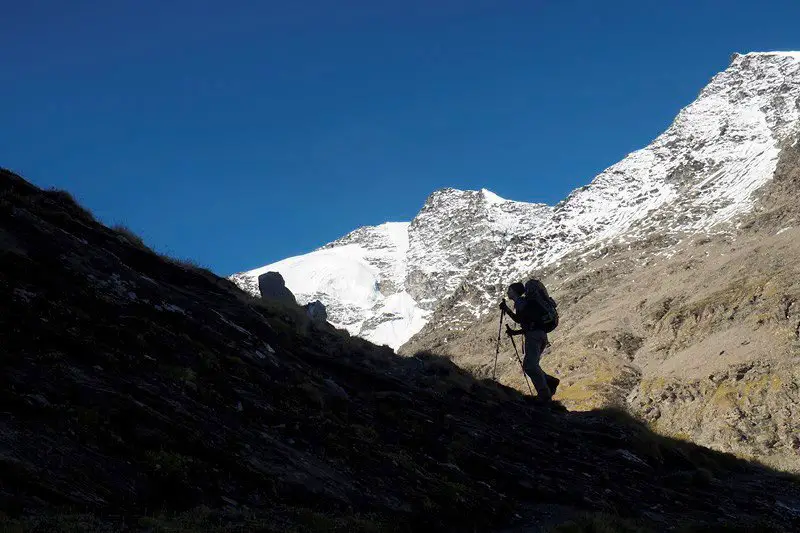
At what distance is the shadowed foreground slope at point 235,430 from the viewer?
8.89m

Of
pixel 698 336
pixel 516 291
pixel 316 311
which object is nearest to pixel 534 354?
pixel 516 291

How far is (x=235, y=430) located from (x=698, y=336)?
9190 cm

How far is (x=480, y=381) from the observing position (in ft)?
77.7

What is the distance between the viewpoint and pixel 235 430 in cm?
1122

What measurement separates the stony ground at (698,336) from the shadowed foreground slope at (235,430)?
42.2 m

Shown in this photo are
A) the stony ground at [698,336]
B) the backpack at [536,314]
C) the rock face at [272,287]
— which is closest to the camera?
the backpack at [536,314]

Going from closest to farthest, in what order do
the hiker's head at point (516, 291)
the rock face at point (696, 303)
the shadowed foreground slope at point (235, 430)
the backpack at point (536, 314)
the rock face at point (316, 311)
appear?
1. the shadowed foreground slope at point (235, 430)
2. the backpack at point (536, 314)
3. the hiker's head at point (516, 291)
4. the rock face at point (316, 311)
5. the rock face at point (696, 303)

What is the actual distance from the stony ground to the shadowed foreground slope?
42.2 m

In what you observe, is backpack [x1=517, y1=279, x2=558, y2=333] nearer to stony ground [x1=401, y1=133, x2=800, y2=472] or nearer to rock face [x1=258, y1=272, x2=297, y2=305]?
rock face [x1=258, y1=272, x2=297, y2=305]

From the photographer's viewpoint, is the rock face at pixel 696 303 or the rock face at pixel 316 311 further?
the rock face at pixel 696 303

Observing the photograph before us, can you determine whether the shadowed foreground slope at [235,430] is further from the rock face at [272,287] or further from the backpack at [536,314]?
the rock face at [272,287]

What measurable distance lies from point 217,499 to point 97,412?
1808 mm

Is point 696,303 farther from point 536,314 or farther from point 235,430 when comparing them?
point 235,430

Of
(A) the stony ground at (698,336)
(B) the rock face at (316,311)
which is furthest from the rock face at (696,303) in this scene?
(B) the rock face at (316,311)
